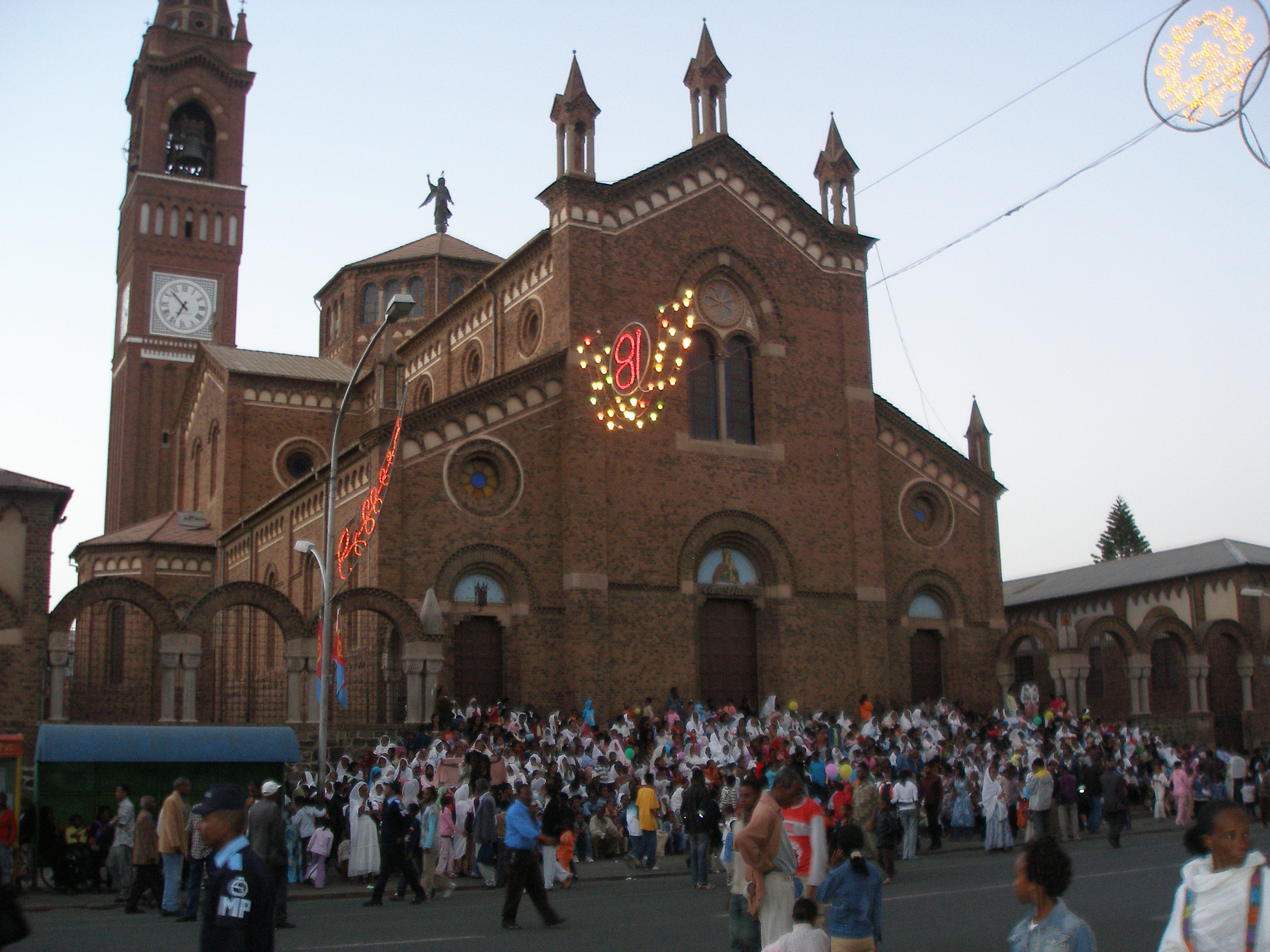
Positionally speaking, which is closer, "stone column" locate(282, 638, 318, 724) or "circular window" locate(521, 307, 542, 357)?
"stone column" locate(282, 638, 318, 724)

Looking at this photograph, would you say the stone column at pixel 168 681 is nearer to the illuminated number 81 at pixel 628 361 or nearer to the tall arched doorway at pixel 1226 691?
the illuminated number 81 at pixel 628 361

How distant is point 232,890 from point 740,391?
28315 mm

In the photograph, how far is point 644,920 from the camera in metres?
14.8

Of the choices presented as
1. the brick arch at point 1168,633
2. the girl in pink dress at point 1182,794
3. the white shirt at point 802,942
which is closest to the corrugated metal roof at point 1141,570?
the brick arch at point 1168,633

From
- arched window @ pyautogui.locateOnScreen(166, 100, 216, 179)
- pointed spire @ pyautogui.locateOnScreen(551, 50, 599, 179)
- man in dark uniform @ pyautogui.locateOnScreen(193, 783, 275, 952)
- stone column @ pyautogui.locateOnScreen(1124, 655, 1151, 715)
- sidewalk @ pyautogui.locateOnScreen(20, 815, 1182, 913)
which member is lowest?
sidewalk @ pyautogui.locateOnScreen(20, 815, 1182, 913)

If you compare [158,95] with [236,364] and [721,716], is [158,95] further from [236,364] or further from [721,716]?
[721,716]

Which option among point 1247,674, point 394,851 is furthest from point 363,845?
point 1247,674

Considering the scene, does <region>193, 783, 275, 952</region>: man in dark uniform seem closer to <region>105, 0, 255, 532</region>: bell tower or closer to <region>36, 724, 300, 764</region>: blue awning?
<region>36, 724, 300, 764</region>: blue awning

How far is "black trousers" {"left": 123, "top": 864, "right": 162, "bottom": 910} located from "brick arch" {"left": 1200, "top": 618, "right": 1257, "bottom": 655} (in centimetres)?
3014

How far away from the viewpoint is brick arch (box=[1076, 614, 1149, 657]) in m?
35.5

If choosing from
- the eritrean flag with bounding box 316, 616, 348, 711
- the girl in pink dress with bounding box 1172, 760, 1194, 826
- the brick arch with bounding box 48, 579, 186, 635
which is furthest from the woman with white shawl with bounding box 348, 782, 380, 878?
the girl in pink dress with bounding box 1172, 760, 1194, 826

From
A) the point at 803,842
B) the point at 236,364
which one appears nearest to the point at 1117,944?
the point at 803,842

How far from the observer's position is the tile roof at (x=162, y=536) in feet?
139

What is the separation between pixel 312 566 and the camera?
108 ft
